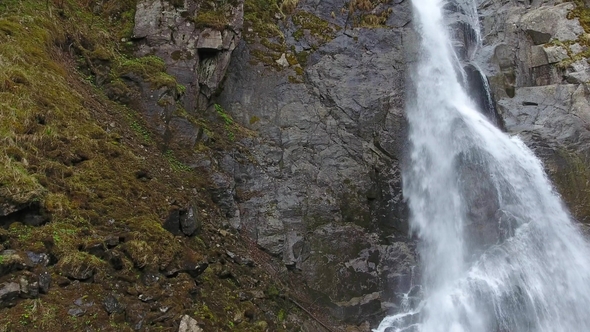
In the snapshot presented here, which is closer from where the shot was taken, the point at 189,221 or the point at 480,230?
the point at 189,221

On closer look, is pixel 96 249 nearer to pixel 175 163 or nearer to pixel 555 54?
pixel 175 163

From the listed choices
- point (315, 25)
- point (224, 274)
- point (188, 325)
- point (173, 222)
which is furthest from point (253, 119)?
point (188, 325)

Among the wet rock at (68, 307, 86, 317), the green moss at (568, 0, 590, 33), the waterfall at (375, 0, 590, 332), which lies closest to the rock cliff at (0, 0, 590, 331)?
the wet rock at (68, 307, 86, 317)

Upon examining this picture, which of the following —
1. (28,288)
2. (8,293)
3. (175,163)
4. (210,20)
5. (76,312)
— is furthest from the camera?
(210,20)

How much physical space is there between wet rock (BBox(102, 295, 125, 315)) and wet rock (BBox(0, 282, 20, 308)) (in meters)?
0.95

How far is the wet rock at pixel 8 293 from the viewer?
4363 mm

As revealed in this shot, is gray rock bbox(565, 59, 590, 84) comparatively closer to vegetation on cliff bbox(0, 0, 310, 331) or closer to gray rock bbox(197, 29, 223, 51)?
gray rock bbox(197, 29, 223, 51)

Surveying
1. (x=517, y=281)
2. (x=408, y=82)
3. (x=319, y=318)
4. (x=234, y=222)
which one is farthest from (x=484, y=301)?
(x=408, y=82)

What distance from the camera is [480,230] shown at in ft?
40.5

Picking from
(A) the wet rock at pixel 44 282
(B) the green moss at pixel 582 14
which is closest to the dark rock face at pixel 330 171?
(A) the wet rock at pixel 44 282

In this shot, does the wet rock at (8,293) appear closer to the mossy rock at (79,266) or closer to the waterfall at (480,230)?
the mossy rock at (79,266)

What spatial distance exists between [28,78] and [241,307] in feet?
18.6

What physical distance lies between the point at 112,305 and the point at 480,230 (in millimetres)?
10773

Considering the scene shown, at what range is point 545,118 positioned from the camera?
14680mm
